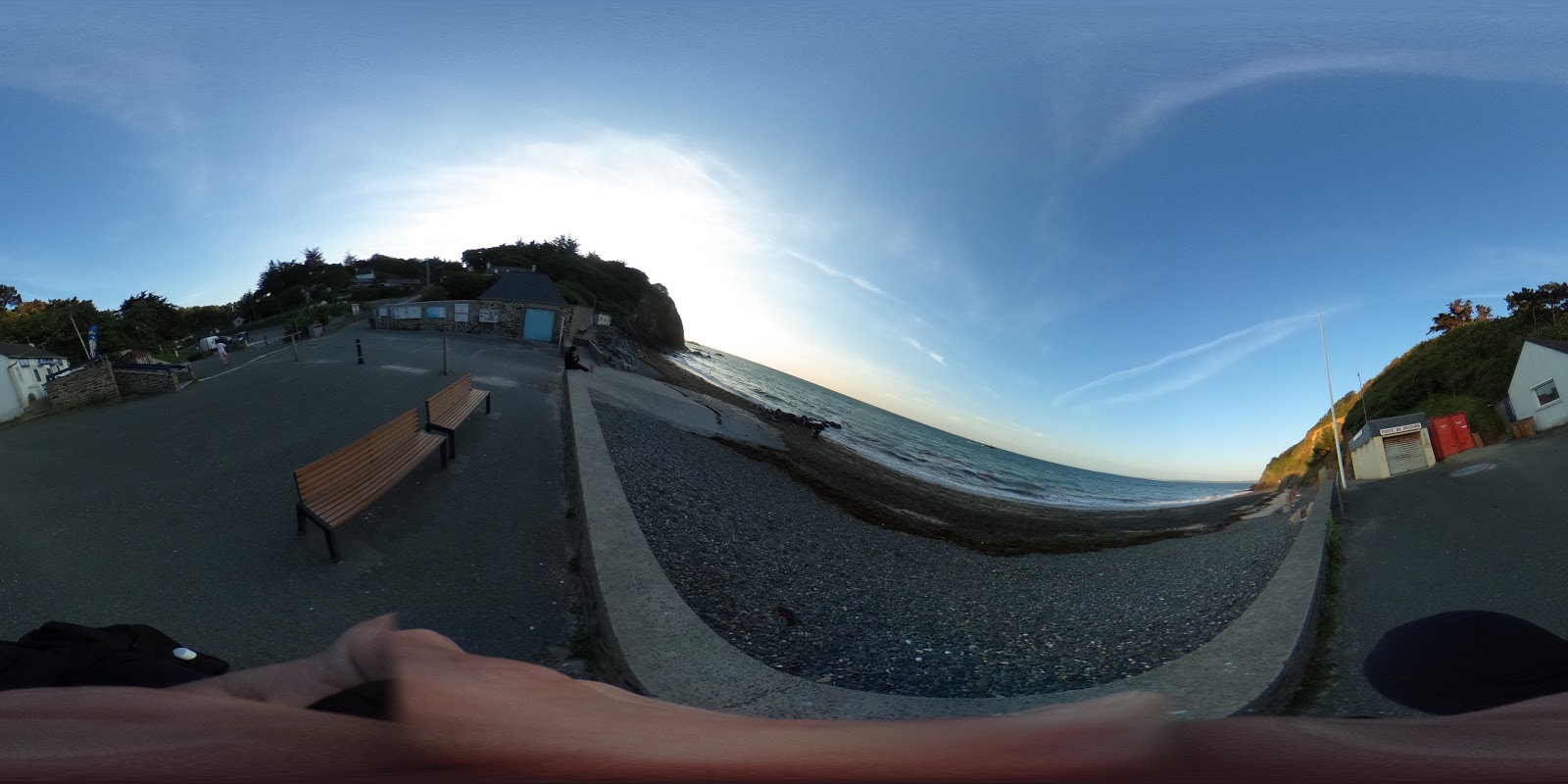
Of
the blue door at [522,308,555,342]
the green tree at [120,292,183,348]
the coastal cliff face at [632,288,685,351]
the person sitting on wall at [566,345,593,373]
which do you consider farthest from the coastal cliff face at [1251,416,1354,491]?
the blue door at [522,308,555,342]

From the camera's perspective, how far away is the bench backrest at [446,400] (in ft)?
7.77

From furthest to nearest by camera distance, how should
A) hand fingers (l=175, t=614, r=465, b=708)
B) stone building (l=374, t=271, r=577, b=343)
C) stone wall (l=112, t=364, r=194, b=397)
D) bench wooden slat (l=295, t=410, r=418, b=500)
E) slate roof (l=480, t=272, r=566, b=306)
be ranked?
slate roof (l=480, t=272, r=566, b=306) → stone building (l=374, t=271, r=577, b=343) → stone wall (l=112, t=364, r=194, b=397) → bench wooden slat (l=295, t=410, r=418, b=500) → hand fingers (l=175, t=614, r=465, b=708)

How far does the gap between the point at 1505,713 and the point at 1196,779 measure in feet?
1.73

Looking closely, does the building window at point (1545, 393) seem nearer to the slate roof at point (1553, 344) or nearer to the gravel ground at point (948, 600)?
the slate roof at point (1553, 344)

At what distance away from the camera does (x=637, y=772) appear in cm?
44

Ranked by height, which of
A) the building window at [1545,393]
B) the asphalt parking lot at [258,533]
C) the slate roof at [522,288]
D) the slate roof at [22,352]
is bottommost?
the asphalt parking lot at [258,533]

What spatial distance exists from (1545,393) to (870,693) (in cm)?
183

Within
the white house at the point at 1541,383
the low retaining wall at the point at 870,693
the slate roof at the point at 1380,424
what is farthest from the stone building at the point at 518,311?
the white house at the point at 1541,383

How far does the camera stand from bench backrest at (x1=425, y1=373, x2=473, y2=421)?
237cm

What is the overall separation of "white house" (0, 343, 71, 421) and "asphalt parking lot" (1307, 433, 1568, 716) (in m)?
5.12

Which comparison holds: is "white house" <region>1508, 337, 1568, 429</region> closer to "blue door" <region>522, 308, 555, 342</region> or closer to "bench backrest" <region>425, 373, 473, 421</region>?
"bench backrest" <region>425, 373, 473, 421</region>

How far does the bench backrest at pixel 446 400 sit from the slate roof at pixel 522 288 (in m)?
6.12

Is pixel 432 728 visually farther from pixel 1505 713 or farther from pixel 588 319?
pixel 588 319

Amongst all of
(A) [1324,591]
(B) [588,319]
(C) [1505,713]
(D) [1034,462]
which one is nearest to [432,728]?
(C) [1505,713]
